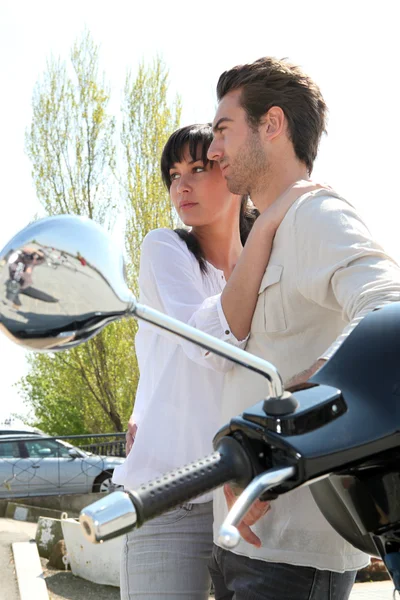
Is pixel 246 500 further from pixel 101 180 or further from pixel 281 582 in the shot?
pixel 101 180

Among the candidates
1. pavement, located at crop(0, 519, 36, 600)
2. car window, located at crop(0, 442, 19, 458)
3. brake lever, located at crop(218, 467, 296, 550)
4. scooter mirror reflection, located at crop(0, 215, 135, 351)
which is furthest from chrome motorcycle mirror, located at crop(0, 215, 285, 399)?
car window, located at crop(0, 442, 19, 458)

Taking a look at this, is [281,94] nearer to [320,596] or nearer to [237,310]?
[237,310]

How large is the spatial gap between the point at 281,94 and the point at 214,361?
0.63 meters

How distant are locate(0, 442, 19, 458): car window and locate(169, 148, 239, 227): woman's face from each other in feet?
35.7

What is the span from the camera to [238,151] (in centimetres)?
180

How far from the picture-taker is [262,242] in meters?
1.63

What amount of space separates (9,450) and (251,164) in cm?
1149

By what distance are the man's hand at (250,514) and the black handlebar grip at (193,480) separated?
228mm

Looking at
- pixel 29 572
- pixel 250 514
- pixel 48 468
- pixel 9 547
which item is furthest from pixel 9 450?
pixel 250 514

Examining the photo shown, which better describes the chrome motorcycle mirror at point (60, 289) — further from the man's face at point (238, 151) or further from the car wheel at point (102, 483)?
the car wheel at point (102, 483)

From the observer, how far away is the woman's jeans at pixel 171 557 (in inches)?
74.6

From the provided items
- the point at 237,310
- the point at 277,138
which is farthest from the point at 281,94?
the point at 237,310

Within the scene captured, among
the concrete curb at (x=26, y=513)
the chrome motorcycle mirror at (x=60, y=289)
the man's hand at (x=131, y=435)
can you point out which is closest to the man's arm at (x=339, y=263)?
the chrome motorcycle mirror at (x=60, y=289)

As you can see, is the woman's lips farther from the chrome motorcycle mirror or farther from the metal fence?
the metal fence
